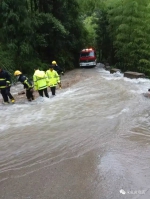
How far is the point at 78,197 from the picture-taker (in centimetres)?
380

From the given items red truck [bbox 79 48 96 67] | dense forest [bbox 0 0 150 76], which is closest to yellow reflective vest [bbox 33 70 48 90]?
dense forest [bbox 0 0 150 76]

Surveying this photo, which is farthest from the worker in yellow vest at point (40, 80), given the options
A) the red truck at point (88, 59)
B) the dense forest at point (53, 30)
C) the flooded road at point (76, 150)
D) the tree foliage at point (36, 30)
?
the red truck at point (88, 59)

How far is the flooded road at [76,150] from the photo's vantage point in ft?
13.3

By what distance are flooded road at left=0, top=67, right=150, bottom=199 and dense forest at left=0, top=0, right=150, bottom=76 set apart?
902cm

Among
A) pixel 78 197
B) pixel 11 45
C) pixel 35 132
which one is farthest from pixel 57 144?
pixel 11 45

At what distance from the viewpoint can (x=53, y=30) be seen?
20.2m

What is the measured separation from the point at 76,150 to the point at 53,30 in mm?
16156

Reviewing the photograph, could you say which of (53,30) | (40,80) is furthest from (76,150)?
(53,30)

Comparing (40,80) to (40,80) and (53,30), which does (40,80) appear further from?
(53,30)

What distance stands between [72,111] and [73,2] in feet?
53.1

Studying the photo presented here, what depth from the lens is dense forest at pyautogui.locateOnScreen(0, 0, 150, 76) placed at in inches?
677

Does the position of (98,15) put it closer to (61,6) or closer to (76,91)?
(61,6)

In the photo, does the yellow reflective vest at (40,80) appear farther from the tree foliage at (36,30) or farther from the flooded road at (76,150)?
the tree foliage at (36,30)

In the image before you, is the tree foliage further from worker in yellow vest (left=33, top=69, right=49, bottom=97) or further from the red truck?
worker in yellow vest (left=33, top=69, right=49, bottom=97)
